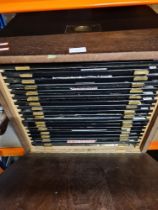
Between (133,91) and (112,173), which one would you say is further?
(112,173)

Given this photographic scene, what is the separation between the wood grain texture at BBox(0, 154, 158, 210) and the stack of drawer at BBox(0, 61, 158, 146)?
118 mm

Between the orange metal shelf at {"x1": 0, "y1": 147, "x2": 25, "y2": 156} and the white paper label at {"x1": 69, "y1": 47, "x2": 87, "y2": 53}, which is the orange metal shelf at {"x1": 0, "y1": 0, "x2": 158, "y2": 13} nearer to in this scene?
the white paper label at {"x1": 69, "y1": 47, "x2": 87, "y2": 53}

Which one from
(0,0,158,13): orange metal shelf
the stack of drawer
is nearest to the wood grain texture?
the stack of drawer

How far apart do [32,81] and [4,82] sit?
96mm

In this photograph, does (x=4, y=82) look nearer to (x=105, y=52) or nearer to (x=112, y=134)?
(x=105, y=52)

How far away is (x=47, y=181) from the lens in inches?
29.1

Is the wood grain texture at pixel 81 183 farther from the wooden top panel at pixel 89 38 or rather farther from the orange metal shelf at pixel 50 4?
the orange metal shelf at pixel 50 4

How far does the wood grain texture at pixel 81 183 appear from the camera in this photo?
1.91 feet

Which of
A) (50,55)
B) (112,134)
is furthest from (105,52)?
(112,134)

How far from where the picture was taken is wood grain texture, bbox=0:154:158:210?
581 mm

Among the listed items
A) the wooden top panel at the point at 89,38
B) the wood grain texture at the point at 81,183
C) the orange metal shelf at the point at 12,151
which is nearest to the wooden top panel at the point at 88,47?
the wooden top panel at the point at 89,38

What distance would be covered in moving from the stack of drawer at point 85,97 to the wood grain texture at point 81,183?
12 cm

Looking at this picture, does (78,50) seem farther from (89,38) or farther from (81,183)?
(81,183)

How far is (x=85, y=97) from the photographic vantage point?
694 millimetres
